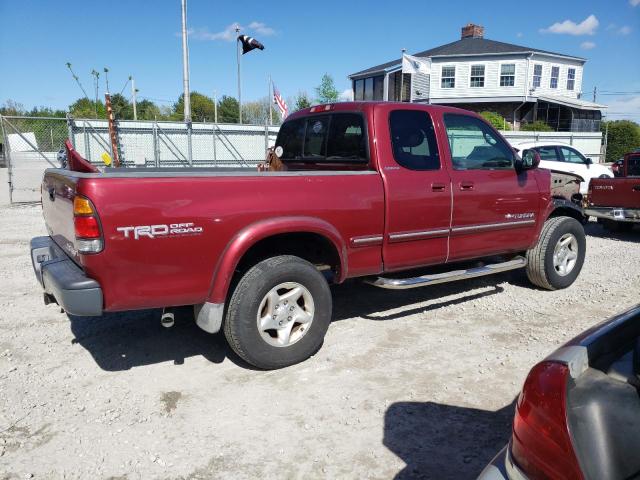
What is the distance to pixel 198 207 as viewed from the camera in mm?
3395

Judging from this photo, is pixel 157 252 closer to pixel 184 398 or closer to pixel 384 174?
pixel 184 398

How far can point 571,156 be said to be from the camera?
14398 millimetres

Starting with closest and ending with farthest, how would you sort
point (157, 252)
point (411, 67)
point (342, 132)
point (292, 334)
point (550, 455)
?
point (550, 455)
point (157, 252)
point (292, 334)
point (342, 132)
point (411, 67)

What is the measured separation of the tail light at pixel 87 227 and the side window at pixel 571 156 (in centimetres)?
1365

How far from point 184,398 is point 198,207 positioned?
1.30 meters

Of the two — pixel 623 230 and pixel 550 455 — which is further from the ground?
pixel 550 455

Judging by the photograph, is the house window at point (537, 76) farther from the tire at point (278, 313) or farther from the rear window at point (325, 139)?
the tire at point (278, 313)

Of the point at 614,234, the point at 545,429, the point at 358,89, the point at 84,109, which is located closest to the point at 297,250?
the point at 545,429

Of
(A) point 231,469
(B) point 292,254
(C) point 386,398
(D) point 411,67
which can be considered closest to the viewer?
(A) point 231,469

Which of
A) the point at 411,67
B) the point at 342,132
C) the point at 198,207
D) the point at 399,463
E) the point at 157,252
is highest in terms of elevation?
the point at 411,67

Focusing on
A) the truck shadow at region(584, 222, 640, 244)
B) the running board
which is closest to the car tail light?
the running board

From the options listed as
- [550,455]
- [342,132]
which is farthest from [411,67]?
[550,455]

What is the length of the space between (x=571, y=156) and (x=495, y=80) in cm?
2352

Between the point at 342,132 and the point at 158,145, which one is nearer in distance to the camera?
the point at 342,132
